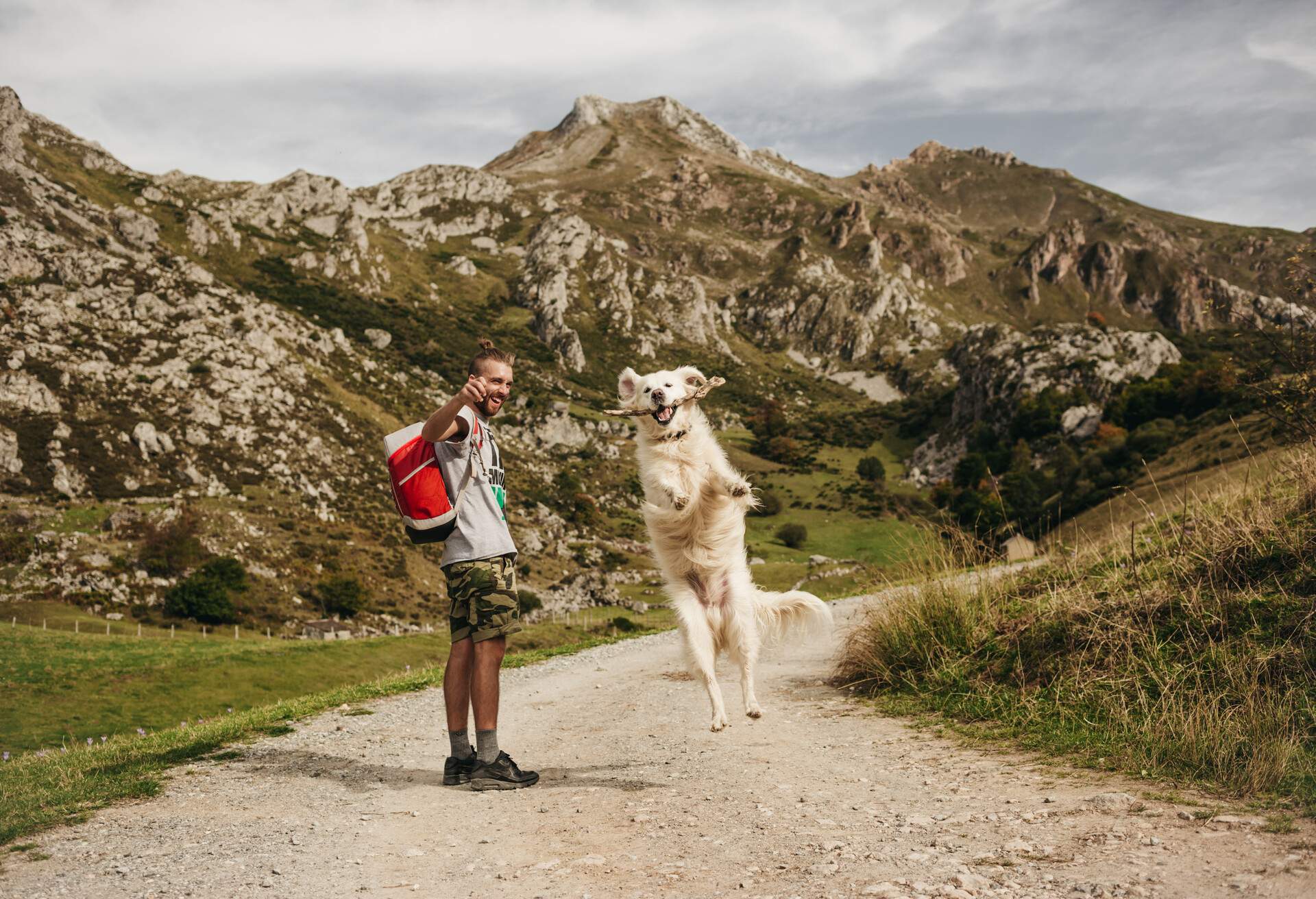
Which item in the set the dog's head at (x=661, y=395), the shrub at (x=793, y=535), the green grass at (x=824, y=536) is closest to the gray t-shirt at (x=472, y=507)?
the dog's head at (x=661, y=395)

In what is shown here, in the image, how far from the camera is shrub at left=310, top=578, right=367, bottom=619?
77188 mm

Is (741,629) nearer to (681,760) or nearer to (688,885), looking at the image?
(681,760)

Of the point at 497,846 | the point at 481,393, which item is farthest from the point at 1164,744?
Answer: the point at 481,393

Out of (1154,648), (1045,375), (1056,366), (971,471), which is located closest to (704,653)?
(1154,648)

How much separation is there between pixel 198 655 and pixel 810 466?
12936 cm

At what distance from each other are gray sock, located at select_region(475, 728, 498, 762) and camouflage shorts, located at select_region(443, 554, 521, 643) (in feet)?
2.79

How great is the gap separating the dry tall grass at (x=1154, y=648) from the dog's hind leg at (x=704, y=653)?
2.83 m

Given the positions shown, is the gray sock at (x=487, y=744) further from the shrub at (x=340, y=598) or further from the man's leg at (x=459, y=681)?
the shrub at (x=340, y=598)

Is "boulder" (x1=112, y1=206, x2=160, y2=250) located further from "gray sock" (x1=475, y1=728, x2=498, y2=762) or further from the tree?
"gray sock" (x1=475, y1=728, x2=498, y2=762)

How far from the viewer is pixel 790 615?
8461mm

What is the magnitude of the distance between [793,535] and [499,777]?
351 ft

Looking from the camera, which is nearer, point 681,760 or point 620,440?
point 681,760

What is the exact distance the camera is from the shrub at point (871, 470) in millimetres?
150250

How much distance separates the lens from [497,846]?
16.3 ft
